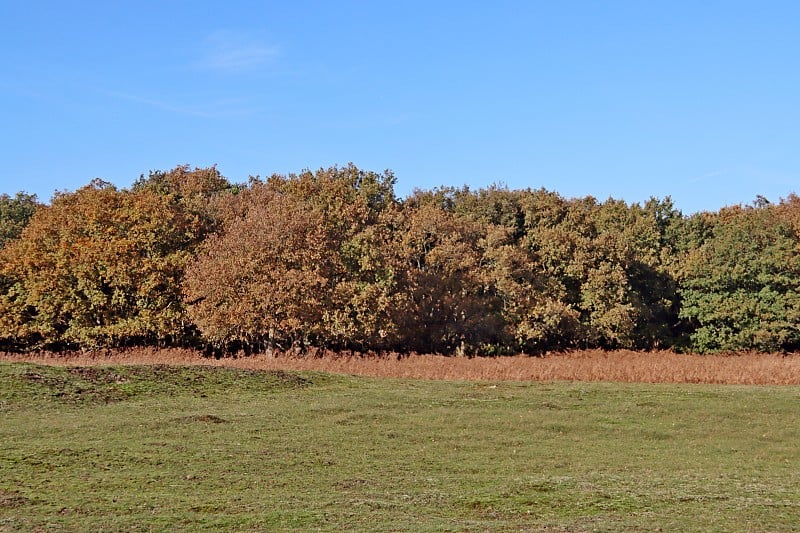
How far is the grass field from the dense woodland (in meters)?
18.3

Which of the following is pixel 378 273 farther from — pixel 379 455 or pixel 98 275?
pixel 379 455

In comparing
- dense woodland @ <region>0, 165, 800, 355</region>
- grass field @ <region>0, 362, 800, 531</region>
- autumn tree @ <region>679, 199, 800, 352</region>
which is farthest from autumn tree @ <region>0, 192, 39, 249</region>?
autumn tree @ <region>679, 199, 800, 352</region>

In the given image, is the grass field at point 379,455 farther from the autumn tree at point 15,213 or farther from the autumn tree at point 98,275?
the autumn tree at point 15,213

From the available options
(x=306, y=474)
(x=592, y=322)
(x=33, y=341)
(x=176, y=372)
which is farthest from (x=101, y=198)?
(x=306, y=474)

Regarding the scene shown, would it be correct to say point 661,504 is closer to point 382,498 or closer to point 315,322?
point 382,498

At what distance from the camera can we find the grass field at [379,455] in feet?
40.7

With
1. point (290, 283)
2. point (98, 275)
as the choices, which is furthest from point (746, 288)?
point (98, 275)

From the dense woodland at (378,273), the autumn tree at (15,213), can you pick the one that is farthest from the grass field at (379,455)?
the autumn tree at (15,213)

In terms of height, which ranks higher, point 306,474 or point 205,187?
point 205,187

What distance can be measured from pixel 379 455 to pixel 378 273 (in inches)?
1409

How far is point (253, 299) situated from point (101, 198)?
14250 mm

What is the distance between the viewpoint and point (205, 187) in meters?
77.2

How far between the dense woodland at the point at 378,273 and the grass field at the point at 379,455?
18331mm

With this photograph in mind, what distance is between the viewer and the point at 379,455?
18.7m
